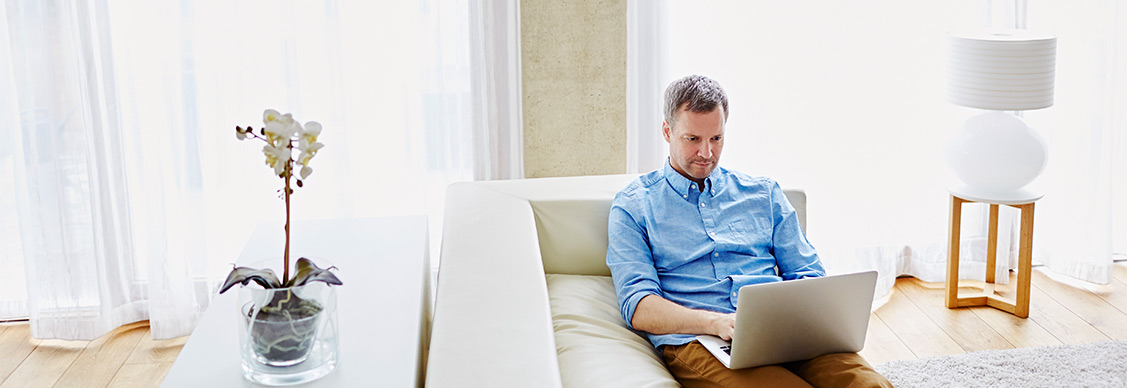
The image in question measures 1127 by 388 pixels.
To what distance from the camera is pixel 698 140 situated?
2205 millimetres

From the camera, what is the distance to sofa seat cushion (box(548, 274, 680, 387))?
181 centimetres

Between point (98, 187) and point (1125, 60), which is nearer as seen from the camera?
point (98, 187)

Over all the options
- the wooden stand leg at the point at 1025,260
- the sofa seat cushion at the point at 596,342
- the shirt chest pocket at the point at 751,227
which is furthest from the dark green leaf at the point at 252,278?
the wooden stand leg at the point at 1025,260

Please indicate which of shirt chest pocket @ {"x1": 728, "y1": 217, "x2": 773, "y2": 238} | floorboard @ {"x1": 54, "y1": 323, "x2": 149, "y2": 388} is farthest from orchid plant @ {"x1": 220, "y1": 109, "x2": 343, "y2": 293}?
floorboard @ {"x1": 54, "y1": 323, "x2": 149, "y2": 388}

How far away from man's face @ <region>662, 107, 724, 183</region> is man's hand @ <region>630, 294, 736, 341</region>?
0.35m

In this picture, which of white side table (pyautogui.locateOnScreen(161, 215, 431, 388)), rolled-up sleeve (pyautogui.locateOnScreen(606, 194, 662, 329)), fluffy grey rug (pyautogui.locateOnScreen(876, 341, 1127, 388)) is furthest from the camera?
fluffy grey rug (pyautogui.locateOnScreen(876, 341, 1127, 388))

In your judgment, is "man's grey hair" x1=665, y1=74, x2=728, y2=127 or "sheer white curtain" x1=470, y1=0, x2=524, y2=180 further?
"sheer white curtain" x1=470, y1=0, x2=524, y2=180

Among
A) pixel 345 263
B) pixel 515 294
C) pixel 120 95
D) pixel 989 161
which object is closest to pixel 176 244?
pixel 120 95

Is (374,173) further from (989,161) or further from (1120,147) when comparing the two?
(1120,147)

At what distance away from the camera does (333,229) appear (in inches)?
86.7

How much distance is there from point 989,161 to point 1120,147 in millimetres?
905

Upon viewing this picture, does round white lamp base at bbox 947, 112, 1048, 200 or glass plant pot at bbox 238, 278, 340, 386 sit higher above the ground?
round white lamp base at bbox 947, 112, 1048, 200

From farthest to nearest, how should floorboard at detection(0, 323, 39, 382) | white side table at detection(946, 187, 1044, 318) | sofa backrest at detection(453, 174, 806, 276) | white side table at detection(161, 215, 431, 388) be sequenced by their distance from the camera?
white side table at detection(946, 187, 1044, 318)
floorboard at detection(0, 323, 39, 382)
sofa backrest at detection(453, 174, 806, 276)
white side table at detection(161, 215, 431, 388)

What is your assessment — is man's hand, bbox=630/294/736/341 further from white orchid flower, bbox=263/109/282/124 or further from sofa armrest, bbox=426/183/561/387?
white orchid flower, bbox=263/109/282/124
